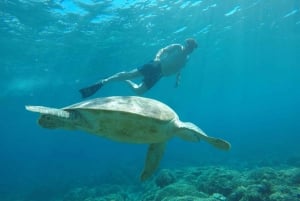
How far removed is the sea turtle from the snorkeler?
4.69 m

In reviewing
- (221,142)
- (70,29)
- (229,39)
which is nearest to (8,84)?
(70,29)

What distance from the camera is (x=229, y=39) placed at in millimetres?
32000

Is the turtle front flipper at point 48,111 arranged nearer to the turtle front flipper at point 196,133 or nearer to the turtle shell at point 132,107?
the turtle shell at point 132,107

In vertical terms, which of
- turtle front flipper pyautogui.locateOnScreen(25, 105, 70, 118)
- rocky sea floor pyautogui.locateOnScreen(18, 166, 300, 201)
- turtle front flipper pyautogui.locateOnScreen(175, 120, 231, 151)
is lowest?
turtle front flipper pyautogui.locateOnScreen(25, 105, 70, 118)

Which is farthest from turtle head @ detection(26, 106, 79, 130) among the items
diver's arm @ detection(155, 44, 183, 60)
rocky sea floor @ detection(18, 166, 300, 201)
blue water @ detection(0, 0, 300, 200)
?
blue water @ detection(0, 0, 300, 200)

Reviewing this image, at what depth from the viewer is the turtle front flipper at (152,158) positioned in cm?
617

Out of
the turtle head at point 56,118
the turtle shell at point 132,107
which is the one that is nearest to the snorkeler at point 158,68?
the turtle head at point 56,118

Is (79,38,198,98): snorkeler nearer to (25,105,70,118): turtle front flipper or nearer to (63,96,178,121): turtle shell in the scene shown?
(63,96,178,121): turtle shell

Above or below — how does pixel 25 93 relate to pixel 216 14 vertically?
below

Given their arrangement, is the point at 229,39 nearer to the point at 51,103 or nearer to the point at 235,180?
the point at 235,180

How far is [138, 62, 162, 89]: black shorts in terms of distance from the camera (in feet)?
36.5

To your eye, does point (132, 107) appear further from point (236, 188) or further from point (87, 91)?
point (236, 188)

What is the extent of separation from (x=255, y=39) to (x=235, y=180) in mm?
28435

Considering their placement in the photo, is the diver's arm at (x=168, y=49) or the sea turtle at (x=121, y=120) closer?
the sea turtle at (x=121, y=120)
